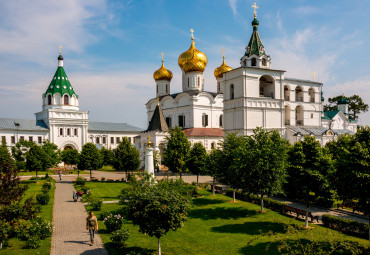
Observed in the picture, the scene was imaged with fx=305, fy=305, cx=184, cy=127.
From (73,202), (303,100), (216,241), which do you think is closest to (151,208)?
(216,241)

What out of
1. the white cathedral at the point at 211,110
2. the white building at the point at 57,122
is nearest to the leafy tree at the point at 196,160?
the white cathedral at the point at 211,110

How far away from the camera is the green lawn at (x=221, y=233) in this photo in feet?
43.0

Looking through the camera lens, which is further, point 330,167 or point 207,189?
point 207,189

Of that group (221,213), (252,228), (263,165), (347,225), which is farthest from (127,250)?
(347,225)

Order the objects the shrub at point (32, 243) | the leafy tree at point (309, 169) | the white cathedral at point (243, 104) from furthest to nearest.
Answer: the white cathedral at point (243, 104) → the leafy tree at point (309, 169) → the shrub at point (32, 243)

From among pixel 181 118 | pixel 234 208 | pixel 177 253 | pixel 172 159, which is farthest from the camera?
pixel 181 118

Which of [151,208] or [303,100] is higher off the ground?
[303,100]

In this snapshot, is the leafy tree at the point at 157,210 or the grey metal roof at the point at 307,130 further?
the grey metal roof at the point at 307,130

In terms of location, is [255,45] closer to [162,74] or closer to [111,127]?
[162,74]

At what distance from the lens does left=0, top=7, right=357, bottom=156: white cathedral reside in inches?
1460

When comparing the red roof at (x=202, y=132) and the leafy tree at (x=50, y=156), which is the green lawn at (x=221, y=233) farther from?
the red roof at (x=202, y=132)

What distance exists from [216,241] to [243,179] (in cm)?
557

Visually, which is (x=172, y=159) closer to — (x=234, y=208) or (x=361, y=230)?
(x=234, y=208)

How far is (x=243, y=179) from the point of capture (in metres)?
19.0
